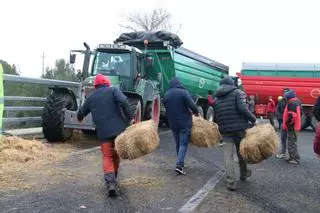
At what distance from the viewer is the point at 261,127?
8.75 meters

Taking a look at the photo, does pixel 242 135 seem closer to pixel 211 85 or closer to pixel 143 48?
pixel 143 48

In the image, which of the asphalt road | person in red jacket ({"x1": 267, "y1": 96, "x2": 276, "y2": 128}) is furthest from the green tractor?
person in red jacket ({"x1": 267, "y1": 96, "x2": 276, "y2": 128})

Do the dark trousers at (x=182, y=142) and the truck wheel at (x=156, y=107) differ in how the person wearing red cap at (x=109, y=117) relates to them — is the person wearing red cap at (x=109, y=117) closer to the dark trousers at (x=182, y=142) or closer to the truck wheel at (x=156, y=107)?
the dark trousers at (x=182, y=142)

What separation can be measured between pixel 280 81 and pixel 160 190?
1920 cm

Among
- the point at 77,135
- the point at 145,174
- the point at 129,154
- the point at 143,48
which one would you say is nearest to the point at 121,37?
the point at 143,48

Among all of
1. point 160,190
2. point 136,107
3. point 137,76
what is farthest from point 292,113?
point 137,76

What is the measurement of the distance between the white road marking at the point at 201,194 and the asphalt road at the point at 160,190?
7 centimetres

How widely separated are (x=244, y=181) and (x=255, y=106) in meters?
17.9

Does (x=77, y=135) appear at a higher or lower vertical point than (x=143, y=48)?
lower

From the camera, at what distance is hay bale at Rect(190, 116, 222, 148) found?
9.80 m

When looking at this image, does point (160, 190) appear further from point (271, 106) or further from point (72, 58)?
point (271, 106)

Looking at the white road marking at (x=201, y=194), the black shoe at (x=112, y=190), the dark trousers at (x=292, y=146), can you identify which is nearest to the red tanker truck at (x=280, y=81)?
the dark trousers at (x=292, y=146)

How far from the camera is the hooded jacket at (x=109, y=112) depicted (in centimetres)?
783

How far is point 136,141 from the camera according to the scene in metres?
7.77
